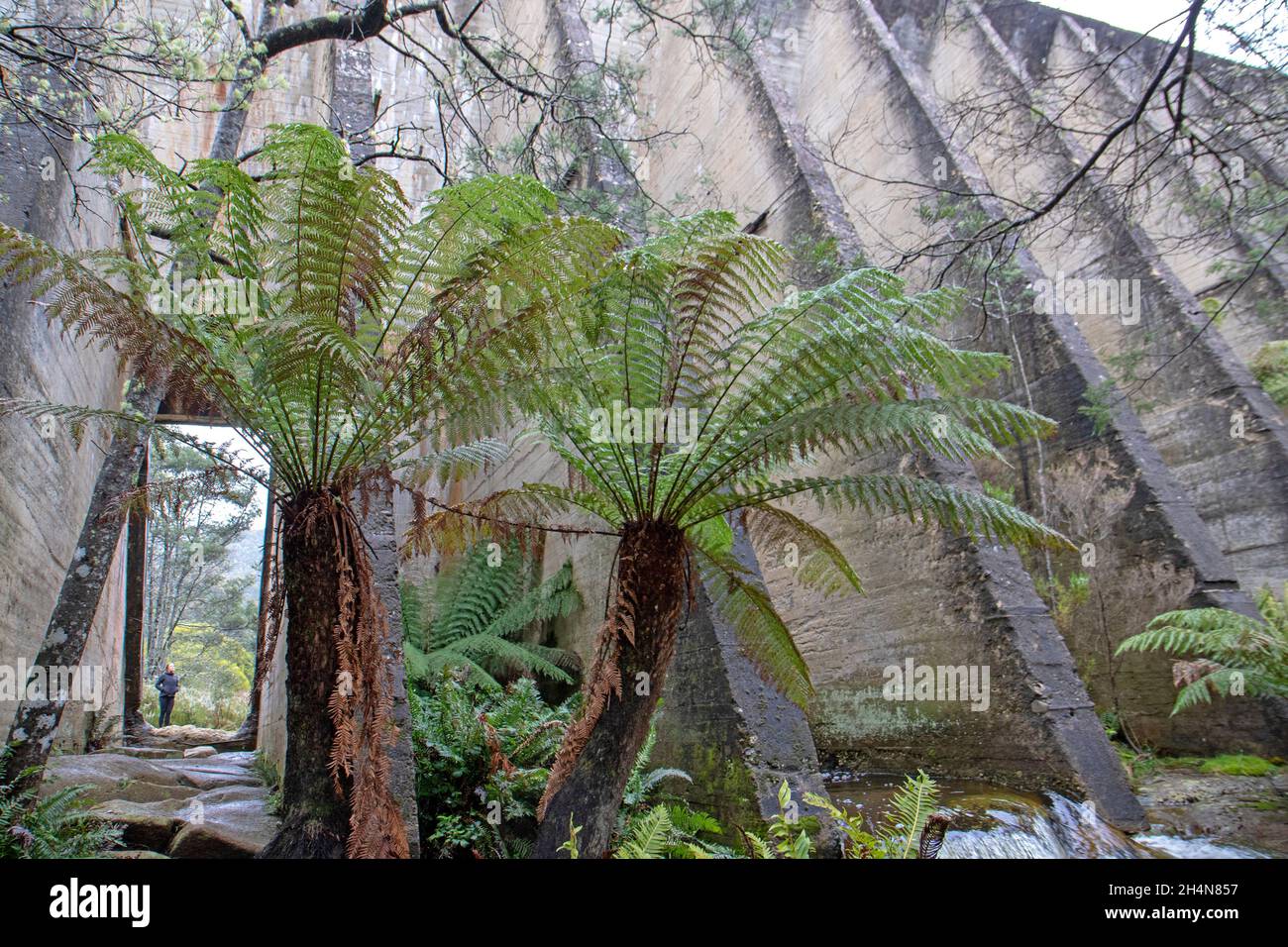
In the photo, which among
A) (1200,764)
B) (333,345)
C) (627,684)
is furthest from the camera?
(1200,764)

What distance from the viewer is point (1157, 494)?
21.4ft

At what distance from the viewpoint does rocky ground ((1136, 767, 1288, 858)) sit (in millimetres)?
4702

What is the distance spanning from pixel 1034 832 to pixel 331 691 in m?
3.74

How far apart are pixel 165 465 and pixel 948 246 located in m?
19.0

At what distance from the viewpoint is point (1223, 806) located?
5094mm

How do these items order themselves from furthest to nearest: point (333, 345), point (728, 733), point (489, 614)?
point (489, 614)
point (728, 733)
point (333, 345)

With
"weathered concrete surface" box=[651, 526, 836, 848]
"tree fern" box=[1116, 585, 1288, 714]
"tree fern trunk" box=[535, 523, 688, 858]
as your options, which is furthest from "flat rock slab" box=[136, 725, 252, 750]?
"tree fern" box=[1116, 585, 1288, 714]

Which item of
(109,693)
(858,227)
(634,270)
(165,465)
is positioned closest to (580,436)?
(634,270)

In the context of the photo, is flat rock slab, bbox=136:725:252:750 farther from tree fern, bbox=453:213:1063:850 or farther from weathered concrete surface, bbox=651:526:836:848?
tree fern, bbox=453:213:1063:850

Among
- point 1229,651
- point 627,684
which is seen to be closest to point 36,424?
point 627,684

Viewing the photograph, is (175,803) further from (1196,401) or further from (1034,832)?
(1196,401)

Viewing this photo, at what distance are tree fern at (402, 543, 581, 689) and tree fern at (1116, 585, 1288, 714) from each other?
4375mm

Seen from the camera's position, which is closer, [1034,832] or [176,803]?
[1034,832]

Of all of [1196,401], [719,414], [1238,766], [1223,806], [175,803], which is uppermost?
[1196,401]
